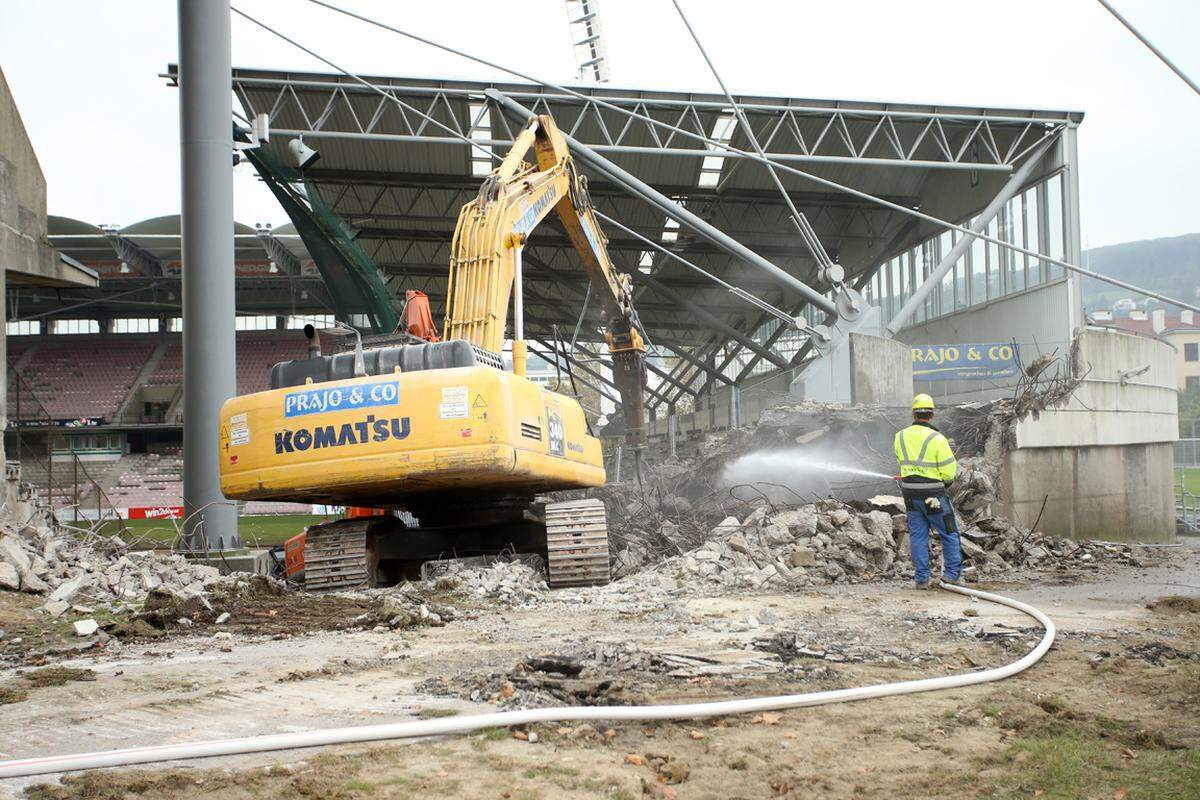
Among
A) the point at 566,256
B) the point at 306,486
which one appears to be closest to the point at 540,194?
the point at 306,486

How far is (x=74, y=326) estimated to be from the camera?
5947 cm

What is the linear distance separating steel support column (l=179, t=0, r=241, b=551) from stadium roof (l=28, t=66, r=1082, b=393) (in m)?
6.21

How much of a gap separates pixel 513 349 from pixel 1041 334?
1746 centimetres

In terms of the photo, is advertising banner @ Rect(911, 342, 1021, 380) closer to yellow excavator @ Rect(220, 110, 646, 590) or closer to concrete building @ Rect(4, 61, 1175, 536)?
concrete building @ Rect(4, 61, 1175, 536)

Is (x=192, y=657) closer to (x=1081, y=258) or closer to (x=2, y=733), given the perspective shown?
(x=2, y=733)

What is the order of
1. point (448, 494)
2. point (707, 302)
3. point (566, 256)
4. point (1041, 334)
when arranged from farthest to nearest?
point (707, 302) < point (566, 256) < point (1041, 334) < point (448, 494)

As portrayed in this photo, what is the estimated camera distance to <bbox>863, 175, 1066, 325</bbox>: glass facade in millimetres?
24922

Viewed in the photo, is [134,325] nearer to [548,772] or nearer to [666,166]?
[666,166]

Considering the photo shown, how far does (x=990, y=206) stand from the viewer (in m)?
25.8

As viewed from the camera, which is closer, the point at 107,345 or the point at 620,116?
the point at 620,116

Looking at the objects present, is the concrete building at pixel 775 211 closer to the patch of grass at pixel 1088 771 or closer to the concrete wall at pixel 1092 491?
the concrete wall at pixel 1092 491

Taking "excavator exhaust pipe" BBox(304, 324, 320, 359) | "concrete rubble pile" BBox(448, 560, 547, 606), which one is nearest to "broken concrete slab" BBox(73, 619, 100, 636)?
"excavator exhaust pipe" BBox(304, 324, 320, 359)

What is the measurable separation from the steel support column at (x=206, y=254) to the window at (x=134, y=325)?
46.3 metres

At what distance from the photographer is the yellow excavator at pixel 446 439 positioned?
371 inches
